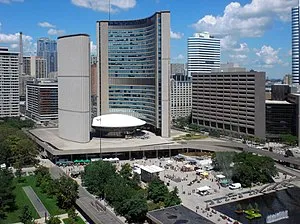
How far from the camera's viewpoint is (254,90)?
2778 inches

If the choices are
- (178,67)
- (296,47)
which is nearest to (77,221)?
(296,47)

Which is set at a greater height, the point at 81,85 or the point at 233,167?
the point at 81,85

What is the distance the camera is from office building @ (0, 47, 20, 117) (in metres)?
100

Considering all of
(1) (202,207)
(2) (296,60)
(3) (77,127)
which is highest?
(2) (296,60)

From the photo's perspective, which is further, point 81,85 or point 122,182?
point 81,85

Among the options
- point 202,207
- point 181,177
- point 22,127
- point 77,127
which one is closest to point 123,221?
point 202,207

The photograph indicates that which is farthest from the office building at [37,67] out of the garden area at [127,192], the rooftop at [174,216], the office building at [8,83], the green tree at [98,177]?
the rooftop at [174,216]

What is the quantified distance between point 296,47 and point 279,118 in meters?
84.7

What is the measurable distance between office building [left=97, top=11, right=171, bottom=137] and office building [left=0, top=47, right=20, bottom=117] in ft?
118

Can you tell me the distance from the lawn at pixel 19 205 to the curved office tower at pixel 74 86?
18.7 metres

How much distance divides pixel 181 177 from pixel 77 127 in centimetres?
2265

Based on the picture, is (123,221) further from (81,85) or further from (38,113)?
(38,113)

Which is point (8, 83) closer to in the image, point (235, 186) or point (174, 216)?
point (235, 186)

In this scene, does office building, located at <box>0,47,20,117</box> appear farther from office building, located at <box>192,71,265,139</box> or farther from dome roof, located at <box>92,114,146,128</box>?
office building, located at <box>192,71,265,139</box>
